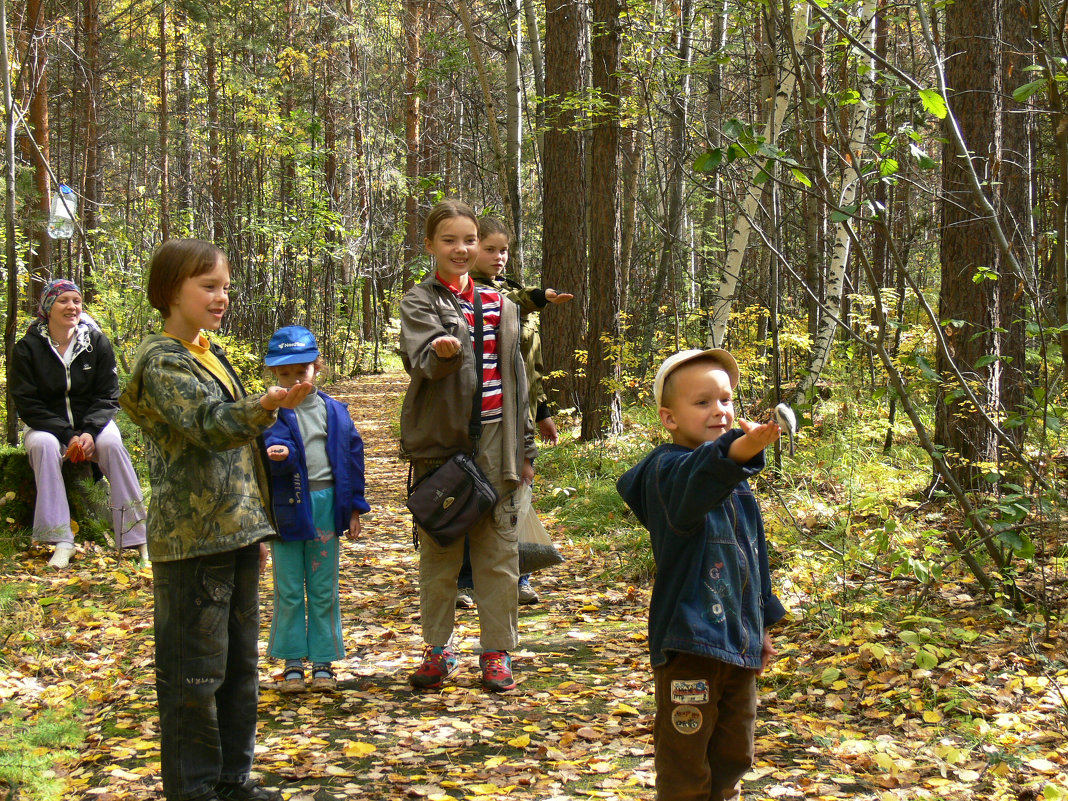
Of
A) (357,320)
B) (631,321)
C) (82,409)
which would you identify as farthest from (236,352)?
(357,320)

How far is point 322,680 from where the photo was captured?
4.32 metres

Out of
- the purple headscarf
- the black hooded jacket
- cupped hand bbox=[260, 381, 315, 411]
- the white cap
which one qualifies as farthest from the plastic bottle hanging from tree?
the white cap

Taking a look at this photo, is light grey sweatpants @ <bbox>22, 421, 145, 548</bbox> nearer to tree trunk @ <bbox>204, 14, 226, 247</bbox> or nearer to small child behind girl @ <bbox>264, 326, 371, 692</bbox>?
small child behind girl @ <bbox>264, 326, 371, 692</bbox>

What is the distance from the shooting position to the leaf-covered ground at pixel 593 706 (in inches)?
127

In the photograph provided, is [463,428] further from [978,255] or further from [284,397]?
[978,255]

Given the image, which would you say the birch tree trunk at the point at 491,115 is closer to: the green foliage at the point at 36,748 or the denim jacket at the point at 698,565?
the green foliage at the point at 36,748

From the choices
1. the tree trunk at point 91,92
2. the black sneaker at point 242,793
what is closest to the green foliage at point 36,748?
the black sneaker at point 242,793

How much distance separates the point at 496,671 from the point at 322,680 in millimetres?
879

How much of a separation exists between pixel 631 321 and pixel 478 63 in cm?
611

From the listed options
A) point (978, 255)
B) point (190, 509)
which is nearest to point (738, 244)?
point (978, 255)

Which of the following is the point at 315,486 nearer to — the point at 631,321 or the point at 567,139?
the point at 567,139

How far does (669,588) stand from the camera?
2500 millimetres

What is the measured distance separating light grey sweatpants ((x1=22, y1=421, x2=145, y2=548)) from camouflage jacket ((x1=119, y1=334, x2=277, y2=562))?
419 centimetres

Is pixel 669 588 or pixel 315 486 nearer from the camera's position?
pixel 669 588
